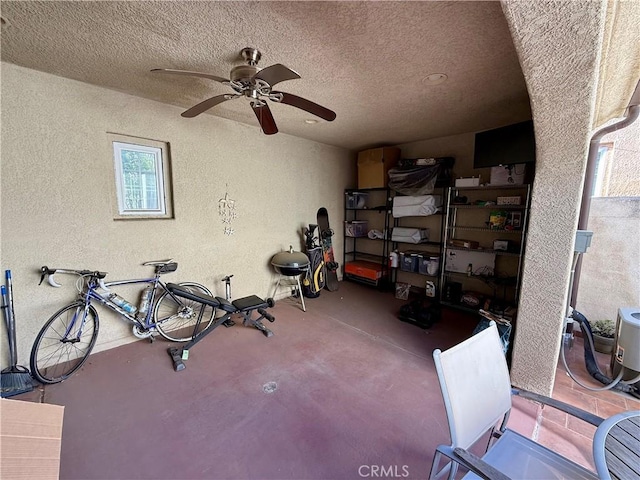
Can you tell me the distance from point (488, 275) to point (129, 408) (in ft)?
13.6

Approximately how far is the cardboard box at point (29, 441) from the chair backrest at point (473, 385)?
47.7 inches

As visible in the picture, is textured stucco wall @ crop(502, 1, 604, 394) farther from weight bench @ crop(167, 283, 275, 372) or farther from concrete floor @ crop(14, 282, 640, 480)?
weight bench @ crop(167, 283, 275, 372)

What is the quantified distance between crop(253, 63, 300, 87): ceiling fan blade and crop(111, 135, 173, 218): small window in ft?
5.85

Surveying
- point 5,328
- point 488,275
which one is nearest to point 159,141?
point 5,328

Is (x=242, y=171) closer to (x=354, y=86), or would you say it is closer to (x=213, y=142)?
(x=213, y=142)

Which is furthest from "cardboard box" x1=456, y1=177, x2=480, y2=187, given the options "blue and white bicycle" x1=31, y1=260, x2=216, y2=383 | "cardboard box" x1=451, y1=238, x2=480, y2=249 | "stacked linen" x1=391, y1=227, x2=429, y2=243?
"blue and white bicycle" x1=31, y1=260, x2=216, y2=383

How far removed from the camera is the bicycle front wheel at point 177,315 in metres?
2.80

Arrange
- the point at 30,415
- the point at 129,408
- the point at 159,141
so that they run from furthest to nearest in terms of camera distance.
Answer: the point at 159,141 → the point at 129,408 → the point at 30,415

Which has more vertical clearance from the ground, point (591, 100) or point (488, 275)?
point (591, 100)

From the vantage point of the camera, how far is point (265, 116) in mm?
2254

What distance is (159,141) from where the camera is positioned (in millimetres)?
2756

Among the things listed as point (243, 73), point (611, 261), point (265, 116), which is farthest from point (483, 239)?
point (243, 73)

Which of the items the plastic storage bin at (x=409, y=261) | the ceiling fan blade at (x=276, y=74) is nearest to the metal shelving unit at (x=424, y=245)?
the plastic storage bin at (x=409, y=261)

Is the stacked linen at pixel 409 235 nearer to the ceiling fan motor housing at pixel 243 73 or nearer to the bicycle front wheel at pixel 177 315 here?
the bicycle front wheel at pixel 177 315
